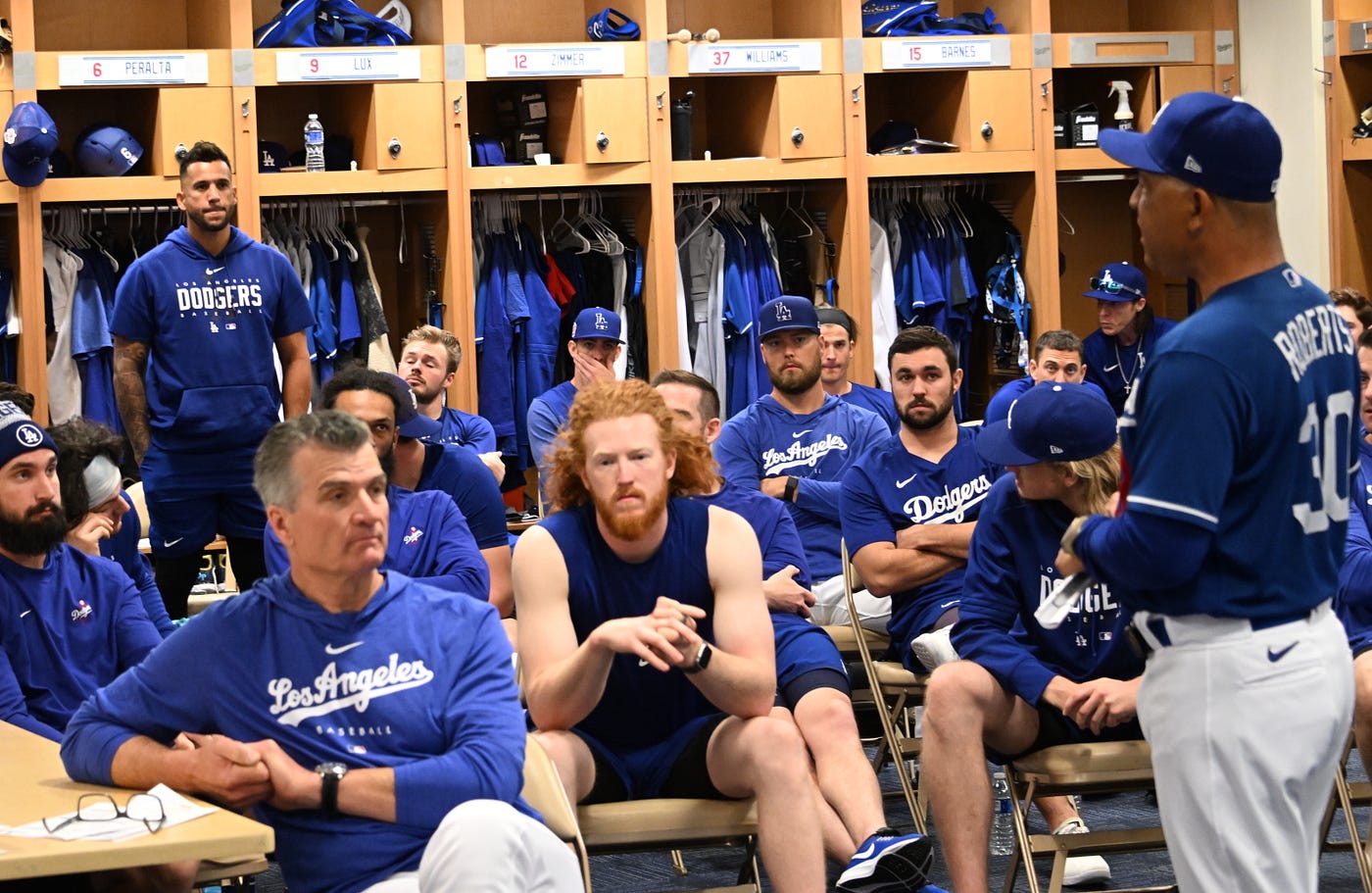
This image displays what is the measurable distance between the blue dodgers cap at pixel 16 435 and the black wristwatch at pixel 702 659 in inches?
54.2

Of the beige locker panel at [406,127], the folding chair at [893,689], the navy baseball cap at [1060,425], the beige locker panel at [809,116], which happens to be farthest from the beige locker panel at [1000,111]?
the navy baseball cap at [1060,425]

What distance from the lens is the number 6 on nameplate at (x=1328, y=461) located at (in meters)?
2.22

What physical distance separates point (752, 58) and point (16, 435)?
4.47m

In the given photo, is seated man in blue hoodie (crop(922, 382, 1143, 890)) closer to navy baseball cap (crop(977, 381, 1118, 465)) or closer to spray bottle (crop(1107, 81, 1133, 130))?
navy baseball cap (crop(977, 381, 1118, 465))

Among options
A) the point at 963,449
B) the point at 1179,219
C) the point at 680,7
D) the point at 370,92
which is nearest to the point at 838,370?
the point at 963,449

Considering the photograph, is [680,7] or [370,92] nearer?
[370,92]

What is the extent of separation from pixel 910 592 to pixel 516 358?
340cm

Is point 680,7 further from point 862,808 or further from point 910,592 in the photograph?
point 862,808

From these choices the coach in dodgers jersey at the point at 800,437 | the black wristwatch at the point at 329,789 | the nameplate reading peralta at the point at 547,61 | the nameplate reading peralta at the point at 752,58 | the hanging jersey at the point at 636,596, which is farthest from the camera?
the nameplate reading peralta at the point at 752,58

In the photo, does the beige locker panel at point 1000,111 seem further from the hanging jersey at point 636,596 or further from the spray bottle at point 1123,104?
the hanging jersey at point 636,596

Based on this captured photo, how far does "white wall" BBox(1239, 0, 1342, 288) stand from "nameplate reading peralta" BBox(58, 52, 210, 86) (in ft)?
14.4

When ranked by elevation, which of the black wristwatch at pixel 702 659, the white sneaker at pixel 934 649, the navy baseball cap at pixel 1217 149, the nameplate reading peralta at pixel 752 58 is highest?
the nameplate reading peralta at pixel 752 58

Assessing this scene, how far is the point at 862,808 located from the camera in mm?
3293

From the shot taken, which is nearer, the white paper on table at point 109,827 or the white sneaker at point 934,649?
the white paper on table at point 109,827
